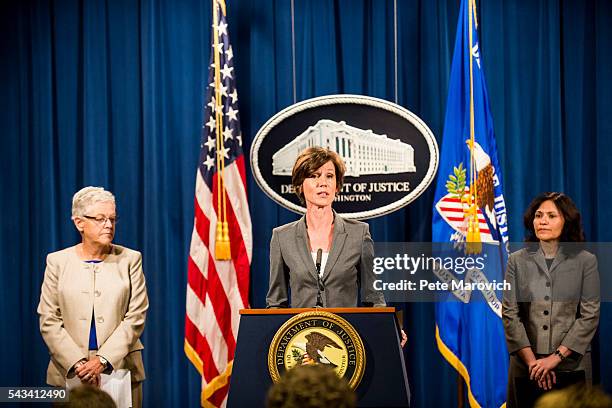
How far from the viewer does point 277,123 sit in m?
5.12

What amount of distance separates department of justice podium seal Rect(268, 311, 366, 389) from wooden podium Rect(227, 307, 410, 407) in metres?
0.03

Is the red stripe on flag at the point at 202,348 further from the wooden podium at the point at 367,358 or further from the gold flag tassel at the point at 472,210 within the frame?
the wooden podium at the point at 367,358

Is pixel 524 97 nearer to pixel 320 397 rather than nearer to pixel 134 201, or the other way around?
pixel 134 201

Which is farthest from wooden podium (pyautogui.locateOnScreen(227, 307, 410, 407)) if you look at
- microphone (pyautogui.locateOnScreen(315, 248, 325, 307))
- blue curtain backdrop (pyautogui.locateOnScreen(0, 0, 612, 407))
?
blue curtain backdrop (pyautogui.locateOnScreen(0, 0, 612, 407))

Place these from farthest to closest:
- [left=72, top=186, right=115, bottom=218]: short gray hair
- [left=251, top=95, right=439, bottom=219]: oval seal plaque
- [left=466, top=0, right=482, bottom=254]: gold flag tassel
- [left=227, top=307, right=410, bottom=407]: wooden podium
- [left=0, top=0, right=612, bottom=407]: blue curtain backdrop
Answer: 1. [left=0, top=0, right=612, bottom=407]: blue curtain backdrop
2. [left=251, top=95, right=439, bottom=219]: oval seal plaque
3. [left=466, top=0, right=482, bottom=254]: gold flag tassel
4. [left=72, top=186, right=115, bottom=218]: short gray hair
5. [left=227, top=307, right=410, bottom=407]: wooden podium

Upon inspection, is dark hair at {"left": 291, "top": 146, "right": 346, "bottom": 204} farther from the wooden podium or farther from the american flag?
the american flag

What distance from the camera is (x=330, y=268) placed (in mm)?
3613

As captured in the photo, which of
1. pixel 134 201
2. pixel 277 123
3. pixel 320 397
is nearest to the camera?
pixel 320 397

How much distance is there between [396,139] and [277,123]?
0.74 meters

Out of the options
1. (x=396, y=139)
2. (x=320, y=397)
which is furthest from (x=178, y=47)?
(x=320, y=397)

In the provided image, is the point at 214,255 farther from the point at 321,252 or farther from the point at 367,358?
the point at 367,358

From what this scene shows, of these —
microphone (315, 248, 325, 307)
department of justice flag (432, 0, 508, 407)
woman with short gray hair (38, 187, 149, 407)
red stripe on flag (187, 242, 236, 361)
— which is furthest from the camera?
red stripe on flag (187, 242, 236, 361)

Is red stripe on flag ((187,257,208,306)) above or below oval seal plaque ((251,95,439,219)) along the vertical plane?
below

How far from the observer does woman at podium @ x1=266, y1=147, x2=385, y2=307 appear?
361cm
